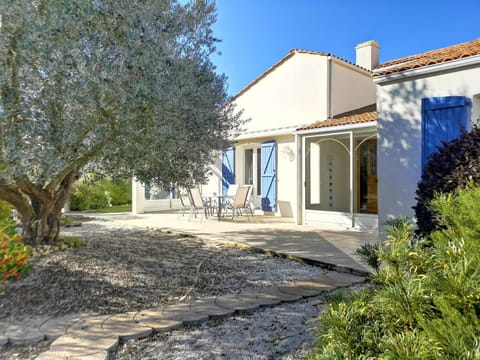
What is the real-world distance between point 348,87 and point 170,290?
31.7ft

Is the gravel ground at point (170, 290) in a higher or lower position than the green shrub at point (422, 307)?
lower

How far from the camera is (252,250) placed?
711 centimetres

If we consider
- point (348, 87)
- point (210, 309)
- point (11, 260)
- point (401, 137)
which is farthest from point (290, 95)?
point (11, 260)

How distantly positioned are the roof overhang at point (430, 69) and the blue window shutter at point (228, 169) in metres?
8.32

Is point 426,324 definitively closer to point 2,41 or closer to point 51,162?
point 51,162

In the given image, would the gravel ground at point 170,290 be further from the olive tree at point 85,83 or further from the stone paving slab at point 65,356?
the olive tree at point 85,83

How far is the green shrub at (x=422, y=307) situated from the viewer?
1337 mm

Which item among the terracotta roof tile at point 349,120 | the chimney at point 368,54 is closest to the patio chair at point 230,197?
the terracotta roof tile at point 349,120

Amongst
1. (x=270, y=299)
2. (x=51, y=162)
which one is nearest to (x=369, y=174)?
(x=270, y=299)

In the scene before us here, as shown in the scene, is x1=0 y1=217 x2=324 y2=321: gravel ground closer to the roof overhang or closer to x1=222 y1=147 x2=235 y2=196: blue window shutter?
the roof overhang

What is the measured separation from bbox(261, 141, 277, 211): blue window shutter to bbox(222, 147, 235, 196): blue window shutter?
1.73m

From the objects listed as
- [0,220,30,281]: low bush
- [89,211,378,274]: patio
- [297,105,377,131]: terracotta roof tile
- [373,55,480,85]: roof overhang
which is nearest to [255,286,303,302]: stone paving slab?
[89,211,378,274]: patio

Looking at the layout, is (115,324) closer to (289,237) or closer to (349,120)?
(289,237)

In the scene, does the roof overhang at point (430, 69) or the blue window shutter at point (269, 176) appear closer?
the roof overhang at point (430, 69)
